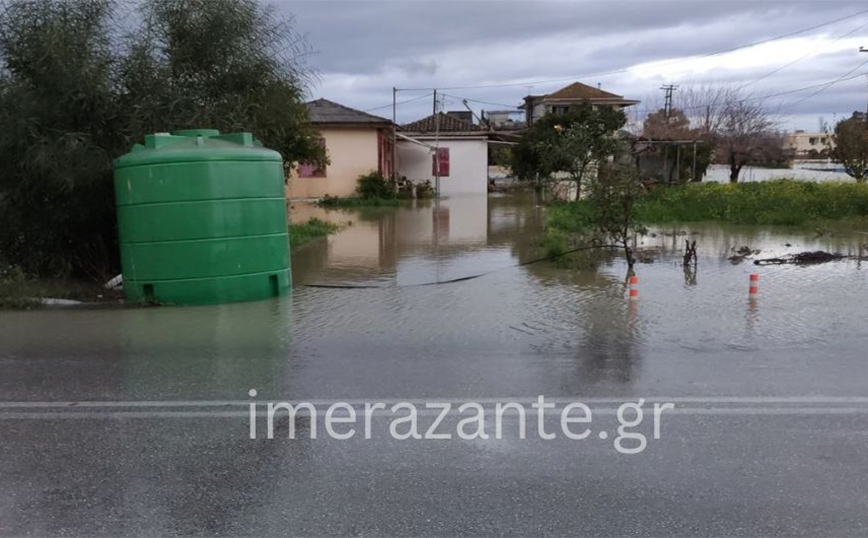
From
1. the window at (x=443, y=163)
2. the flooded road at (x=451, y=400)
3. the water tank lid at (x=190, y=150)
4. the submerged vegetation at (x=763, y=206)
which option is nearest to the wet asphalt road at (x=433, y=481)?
the flooded road at (x=451, y=400)

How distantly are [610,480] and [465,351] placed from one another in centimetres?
307

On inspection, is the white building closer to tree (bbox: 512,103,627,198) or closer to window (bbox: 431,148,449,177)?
window (bbox: 431,148,449,177)

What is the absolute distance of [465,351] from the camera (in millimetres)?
7215

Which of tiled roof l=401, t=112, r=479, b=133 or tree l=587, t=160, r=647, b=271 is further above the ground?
tiled roof l=401, t=112, r=479, b=133

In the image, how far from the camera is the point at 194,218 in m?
9.17

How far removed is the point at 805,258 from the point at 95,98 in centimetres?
1105

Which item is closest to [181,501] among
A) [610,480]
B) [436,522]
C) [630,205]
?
[436,522]

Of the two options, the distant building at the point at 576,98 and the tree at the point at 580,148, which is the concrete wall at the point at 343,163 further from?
the distant building at the point at 576,98

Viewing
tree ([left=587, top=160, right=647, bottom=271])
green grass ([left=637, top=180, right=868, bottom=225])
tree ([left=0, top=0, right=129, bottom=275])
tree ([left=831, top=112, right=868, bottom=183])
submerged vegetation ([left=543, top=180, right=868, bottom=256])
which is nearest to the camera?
tree ([left=0, top=0, right=129, bottom=275])

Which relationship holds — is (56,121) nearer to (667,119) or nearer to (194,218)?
(194,218)

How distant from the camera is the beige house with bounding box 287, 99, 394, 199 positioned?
32.2 m

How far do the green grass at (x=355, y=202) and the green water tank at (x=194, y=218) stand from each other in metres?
19.2

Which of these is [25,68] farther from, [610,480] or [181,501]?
[610,480]

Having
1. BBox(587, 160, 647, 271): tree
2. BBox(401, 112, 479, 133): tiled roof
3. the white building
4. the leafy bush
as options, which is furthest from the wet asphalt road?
BBox(401, 112, 479, 133): tiled roof
